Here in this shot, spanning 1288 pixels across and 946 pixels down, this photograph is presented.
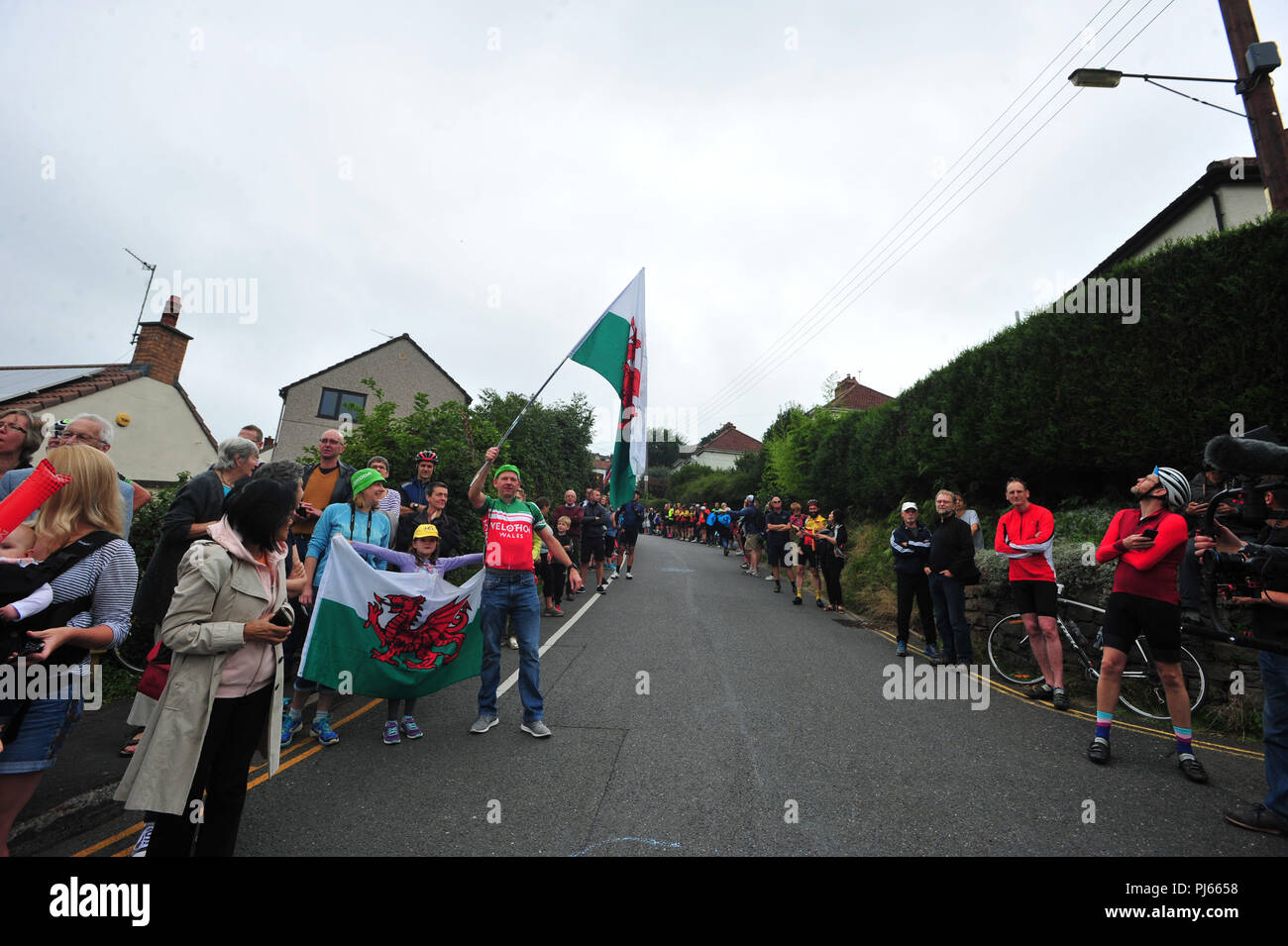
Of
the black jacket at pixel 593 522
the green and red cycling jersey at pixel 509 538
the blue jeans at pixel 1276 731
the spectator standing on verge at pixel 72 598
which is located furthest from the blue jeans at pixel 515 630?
the black jacket at pixel 593 522

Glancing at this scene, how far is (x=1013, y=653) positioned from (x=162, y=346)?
22.4m

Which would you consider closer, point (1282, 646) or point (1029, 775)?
point (1282, 646)

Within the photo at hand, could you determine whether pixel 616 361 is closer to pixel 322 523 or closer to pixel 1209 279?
pixel 322 523

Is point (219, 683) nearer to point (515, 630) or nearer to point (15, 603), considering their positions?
point (15, 603)

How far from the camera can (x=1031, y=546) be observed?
5.47 meters

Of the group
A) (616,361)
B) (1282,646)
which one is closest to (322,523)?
(616,361)

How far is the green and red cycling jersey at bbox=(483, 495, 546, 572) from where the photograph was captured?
4734 millimetres

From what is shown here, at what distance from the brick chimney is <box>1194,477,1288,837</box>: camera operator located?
22.8 metres

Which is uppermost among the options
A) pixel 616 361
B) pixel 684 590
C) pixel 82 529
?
pixel 616 361

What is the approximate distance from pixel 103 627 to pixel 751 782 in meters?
3.37

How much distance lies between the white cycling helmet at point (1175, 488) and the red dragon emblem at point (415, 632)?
17.2 ft

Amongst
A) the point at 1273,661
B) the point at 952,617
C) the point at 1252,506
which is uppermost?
the point at 1252,506

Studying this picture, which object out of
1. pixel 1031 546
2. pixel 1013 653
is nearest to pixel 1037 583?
pixel 1031 546

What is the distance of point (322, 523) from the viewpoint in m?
4.42
